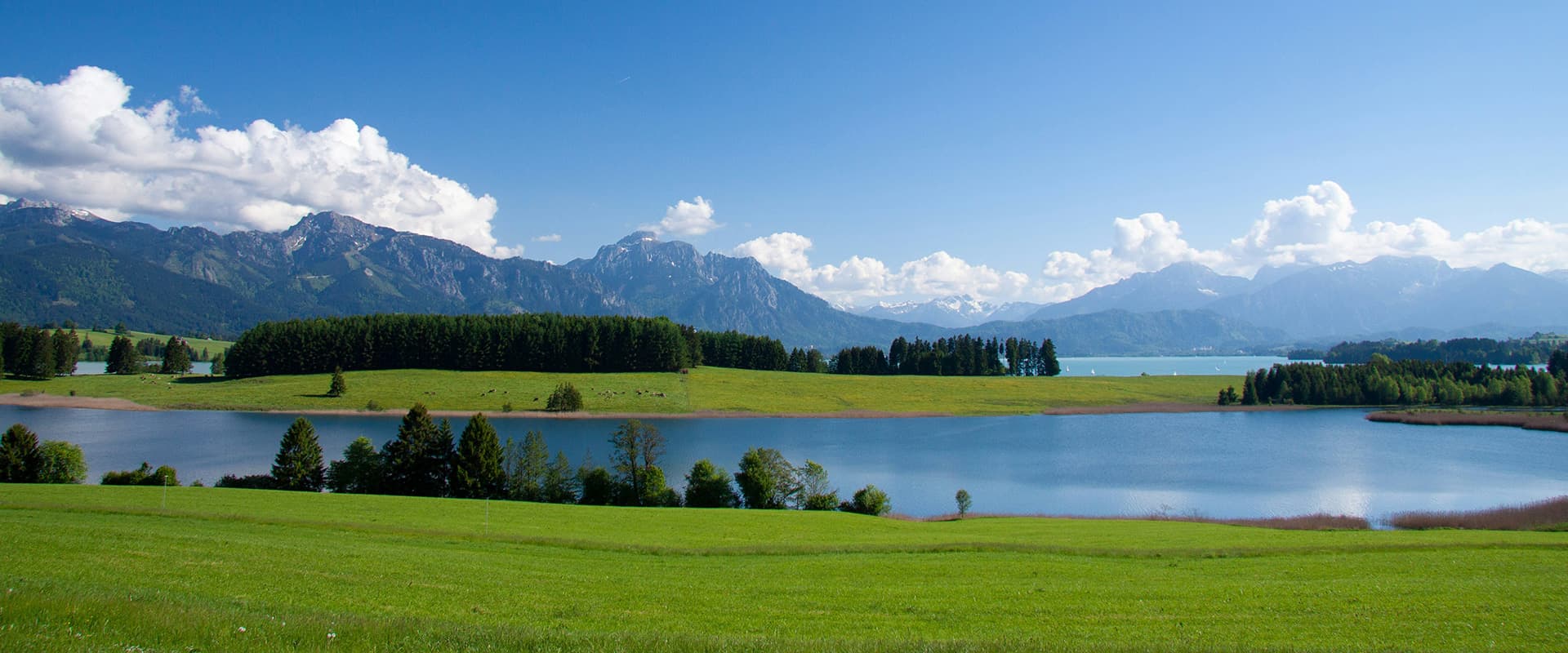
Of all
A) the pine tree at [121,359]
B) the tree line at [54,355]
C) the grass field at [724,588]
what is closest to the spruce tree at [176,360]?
the tree line at [54,355]

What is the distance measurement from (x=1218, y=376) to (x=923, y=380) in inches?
2096

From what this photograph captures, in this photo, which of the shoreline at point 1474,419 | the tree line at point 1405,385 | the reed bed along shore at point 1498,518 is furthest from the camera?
the tree line at point 1405,385

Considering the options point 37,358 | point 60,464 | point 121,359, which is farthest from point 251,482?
point 121,359

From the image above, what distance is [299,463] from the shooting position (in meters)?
43.0

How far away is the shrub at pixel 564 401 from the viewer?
9000 cm

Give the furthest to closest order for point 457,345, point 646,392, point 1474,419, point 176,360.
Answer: point 176,360 → point 457,345 → point 646,392 → point 1474,419

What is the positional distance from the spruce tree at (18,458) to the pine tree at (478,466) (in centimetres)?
2116

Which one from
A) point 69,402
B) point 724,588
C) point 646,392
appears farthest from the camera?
point 646,392

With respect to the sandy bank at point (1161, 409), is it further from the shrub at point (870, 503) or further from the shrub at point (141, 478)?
the shrub at point (141, 478)

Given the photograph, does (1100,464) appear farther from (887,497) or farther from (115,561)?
(115,561)

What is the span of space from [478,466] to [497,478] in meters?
1.32

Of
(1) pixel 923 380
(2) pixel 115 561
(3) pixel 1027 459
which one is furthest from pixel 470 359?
(2) pixel 115 561

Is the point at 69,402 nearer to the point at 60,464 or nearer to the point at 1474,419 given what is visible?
the point at 60,464

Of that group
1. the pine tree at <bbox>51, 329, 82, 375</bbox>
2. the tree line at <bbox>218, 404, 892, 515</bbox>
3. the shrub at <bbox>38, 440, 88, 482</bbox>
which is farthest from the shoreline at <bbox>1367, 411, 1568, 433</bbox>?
the pine tree at <bbox>51, 329, 82, 375</bbox>
